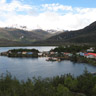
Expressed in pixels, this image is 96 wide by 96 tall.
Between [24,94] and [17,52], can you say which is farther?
[17,52]

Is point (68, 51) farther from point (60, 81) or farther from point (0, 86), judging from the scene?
point (0, 86)

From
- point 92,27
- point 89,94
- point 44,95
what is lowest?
point 89,94

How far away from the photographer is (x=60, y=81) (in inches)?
975

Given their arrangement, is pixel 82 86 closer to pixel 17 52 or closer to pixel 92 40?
pixel 17 52

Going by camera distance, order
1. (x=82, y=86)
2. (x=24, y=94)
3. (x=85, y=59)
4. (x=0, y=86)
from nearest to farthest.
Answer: (x=24, y=94)
(x=0, y=86)
(x=82, y=86)
(x=85, y=59)

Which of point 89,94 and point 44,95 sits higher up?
point 44,95

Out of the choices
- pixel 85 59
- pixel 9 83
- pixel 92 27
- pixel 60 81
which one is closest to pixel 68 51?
pixel 85 59

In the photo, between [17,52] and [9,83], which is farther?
[17,52]

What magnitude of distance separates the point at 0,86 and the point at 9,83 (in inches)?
37.3

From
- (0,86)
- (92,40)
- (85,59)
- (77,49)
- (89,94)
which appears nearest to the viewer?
(0,86)

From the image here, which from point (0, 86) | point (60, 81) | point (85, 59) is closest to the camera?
point (0, 86)

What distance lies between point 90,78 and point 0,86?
35.9 ft

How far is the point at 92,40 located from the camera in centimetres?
15325

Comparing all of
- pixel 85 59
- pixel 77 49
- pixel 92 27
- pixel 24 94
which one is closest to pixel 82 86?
pixel 24 94
